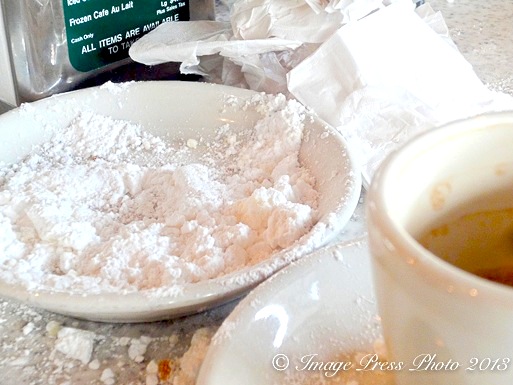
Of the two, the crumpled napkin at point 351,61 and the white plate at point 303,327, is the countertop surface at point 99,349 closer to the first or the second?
→ the white plate at point 303,327

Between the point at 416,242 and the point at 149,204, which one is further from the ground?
the point at 416,242

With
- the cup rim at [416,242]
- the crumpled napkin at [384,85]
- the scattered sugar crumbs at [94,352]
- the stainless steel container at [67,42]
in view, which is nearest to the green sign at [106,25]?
the stainless steel container at [67,42]

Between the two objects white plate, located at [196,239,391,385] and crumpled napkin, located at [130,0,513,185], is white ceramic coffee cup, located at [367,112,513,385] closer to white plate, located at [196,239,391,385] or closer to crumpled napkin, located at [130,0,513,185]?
white plate, located at [196,239,391,385]

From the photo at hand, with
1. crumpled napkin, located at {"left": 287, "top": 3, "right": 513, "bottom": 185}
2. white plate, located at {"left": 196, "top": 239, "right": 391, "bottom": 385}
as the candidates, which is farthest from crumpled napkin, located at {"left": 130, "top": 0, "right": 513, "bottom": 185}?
white plate, located at {"left": 196, "top": 239, "right": 391, "bottom": 385}

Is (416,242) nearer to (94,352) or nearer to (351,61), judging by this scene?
(94,352)

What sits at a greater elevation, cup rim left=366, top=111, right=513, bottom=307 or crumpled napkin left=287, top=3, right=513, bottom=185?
cup rim left=366, top=111, right=513, bottom=307

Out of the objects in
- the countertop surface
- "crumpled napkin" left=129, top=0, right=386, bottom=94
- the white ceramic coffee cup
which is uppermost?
the white ceramic coffee cup

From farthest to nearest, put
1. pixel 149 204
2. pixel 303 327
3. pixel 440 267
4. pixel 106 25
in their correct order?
pixel 106 25 < pixel 149 204 < pixel 303 327 < pixel 440 267

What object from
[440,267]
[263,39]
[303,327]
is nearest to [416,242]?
[440,267]
